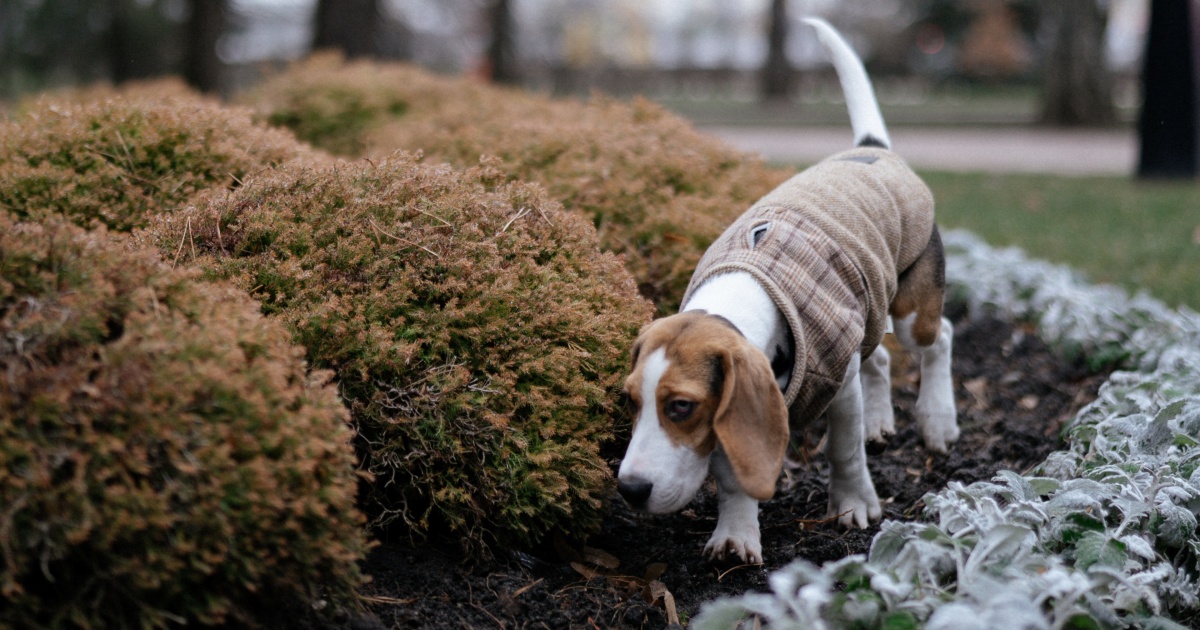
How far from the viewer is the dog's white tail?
443cm

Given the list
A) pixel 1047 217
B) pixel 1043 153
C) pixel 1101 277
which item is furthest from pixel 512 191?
pixel 1043 153

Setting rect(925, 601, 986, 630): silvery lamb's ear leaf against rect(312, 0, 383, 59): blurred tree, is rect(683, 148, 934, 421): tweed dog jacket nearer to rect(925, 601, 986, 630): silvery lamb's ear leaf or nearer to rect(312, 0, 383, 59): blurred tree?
rect(925, 601, 986, 630): silvery lamb's ear leaf

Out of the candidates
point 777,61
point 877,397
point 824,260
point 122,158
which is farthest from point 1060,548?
point 777,61

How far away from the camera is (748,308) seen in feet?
10.4

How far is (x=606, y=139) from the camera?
5.02 m

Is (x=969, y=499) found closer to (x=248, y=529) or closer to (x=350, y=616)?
(x=350, y=616)

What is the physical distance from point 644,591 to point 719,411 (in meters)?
0.62

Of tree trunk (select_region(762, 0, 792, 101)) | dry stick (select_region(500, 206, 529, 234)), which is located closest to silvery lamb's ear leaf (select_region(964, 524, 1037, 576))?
dry stick (select_region(500, 206, 529, 234))

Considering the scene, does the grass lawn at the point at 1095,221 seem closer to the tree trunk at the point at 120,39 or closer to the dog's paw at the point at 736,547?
the dog's paw at the point at 736,547

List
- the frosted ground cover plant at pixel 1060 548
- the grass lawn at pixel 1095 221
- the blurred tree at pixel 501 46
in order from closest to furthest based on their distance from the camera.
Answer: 1. the frosted ground cover plant at pixel 1060 548
2. the grass lawn at pixel 1095 221
3. the blurred tree at pixel 501 46

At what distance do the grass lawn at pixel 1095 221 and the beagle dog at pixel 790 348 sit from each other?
2.93m

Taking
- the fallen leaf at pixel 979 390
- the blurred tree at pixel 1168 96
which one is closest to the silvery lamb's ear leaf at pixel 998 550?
the fallen leaf at pixel 979 390

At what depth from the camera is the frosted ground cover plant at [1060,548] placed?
233cm

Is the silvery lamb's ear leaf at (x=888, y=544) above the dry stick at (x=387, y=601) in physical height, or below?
above
